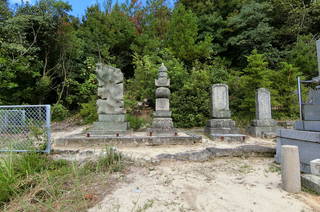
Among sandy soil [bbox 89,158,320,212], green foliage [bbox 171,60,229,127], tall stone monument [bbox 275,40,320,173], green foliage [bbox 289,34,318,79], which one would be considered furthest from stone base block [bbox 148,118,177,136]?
green foliage [bbox 289,34,318,79]

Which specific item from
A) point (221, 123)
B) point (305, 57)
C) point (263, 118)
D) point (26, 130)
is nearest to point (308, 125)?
point (221, 123)

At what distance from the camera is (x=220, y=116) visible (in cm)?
641

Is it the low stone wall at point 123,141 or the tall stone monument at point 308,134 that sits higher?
the tall stone monument at point 308,134

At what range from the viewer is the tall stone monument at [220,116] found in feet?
20.4

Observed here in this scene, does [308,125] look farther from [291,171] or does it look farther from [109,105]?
[109,105]

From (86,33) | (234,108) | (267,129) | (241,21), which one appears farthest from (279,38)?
(86,33)

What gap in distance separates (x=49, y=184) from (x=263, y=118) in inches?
273

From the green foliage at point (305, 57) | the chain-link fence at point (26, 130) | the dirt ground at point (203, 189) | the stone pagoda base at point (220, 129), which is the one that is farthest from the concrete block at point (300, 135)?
the green foliage at point (305, 57)

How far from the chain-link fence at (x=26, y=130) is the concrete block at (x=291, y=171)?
440cm

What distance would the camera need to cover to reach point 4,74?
8.09 meters

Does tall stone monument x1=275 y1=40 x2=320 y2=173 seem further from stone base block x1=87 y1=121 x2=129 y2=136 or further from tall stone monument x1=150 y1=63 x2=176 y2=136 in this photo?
stone base block x1=87 y1=121 x2=129 y2=136

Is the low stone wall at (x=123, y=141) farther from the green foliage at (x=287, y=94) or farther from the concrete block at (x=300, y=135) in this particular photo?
the green foliage at (x=287, y=94)

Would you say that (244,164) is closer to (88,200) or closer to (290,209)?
(290,209)

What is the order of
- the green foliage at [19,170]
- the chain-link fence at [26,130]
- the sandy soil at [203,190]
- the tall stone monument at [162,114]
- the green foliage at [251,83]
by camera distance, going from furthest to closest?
→ the green foliage at [251,83] < the tall stone monument at [162,114] < the chain-link fence at [26,130] < the green foliage at [19,170] < the sandy soil at [203,190]
